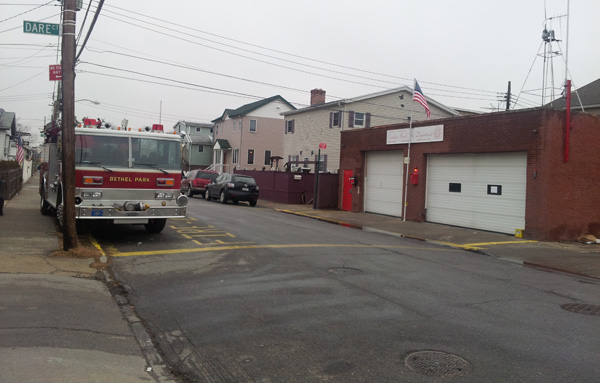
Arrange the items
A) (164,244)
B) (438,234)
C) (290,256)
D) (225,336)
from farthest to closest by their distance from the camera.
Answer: (438,234) → (164,244) → (290,256) → (225,336)

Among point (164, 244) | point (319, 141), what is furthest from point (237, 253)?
point (319, 141)

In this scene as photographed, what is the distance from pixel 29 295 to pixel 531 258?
10.7 meters

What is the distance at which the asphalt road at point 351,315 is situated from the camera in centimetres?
455

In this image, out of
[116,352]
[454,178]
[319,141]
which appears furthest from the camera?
[319,141]

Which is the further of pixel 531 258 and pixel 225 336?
pixel 531 258

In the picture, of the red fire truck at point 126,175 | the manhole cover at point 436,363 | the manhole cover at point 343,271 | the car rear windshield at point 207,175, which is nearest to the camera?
the manhole cover at point 436,363

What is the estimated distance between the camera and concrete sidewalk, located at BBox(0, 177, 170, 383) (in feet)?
13.5

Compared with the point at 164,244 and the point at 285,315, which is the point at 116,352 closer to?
the point at 285,315

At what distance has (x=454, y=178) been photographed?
1825cm

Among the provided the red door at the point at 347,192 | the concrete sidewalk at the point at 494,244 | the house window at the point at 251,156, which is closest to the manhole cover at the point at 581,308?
the concrete sidewalk at the point at 494,244

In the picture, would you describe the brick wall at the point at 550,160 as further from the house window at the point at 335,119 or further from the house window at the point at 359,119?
the house window at the point at 335,119

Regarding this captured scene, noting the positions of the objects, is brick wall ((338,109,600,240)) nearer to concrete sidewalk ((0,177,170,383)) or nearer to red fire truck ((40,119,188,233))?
red fire truck ((40,119,188,233))

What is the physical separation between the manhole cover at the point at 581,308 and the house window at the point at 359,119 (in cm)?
2647

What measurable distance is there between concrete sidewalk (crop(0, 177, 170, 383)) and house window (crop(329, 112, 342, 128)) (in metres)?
25.9
